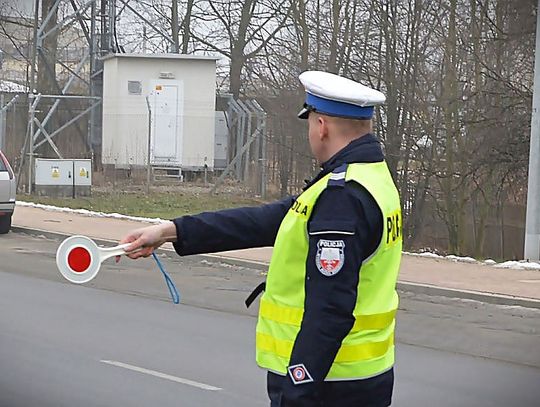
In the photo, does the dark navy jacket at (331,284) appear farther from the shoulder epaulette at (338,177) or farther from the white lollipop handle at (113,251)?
the white lollipop handle at (113,251)

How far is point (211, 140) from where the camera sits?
30.9m

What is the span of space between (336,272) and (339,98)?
1.86ft

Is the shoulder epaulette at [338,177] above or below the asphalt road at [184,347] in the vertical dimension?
above

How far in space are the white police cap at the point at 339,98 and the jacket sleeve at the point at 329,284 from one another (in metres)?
0.29

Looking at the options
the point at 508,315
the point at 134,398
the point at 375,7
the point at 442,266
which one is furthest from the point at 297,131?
the point at 134,398

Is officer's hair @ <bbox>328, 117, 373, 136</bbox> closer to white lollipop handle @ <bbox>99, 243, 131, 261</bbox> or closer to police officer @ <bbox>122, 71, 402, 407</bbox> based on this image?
police officer @ <bbox>122, 71, 402, 407</bbox>

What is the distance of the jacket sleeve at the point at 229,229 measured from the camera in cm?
399

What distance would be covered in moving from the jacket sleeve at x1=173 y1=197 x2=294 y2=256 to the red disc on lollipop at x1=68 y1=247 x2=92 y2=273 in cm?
34

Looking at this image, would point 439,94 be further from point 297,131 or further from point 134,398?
point 134,398

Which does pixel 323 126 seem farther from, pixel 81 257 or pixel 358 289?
pixel 81 257

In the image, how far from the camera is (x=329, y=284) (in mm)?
3295

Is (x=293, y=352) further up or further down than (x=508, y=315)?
further up

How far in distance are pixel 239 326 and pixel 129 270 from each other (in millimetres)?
4775

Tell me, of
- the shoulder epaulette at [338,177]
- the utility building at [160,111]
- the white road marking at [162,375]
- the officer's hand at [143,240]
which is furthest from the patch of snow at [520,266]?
the utility building at [160,111]
